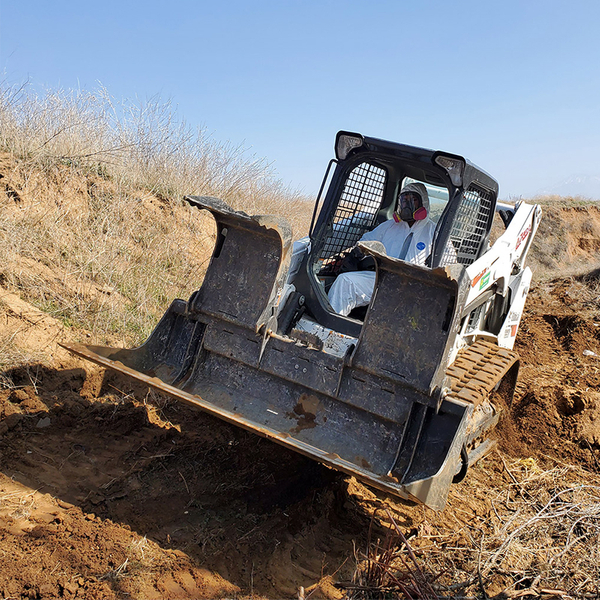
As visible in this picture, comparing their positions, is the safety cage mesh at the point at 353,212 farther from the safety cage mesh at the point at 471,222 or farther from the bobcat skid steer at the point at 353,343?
the safety cage mesh at the point at 471,222

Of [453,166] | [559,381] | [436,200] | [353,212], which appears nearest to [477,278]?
[453,166]

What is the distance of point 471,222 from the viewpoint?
4.67m

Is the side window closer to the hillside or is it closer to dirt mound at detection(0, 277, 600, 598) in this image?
the hillside

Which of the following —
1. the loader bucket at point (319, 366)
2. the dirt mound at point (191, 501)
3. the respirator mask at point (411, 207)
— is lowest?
the dirt mound at point (191, 501)

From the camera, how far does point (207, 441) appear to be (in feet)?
13.7

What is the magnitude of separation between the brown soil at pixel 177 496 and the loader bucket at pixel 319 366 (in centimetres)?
49

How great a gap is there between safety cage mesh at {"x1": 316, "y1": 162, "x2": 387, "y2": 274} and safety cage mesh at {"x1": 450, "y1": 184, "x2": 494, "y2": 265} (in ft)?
2.94

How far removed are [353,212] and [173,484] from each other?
8.92 ft

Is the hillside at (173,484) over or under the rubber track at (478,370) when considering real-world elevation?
under

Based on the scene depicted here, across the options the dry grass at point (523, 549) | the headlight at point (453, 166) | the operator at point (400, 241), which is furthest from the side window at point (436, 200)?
the dry grass at point (523, 549)

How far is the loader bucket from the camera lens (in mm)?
3207

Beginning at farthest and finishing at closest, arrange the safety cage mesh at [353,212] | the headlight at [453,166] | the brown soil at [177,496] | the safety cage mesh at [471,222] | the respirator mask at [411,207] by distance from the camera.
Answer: the safety cage mesh at [353,212] → the respirator mask at [411,207] → the safety cage mesh at [471,222] → the headlight at [453,166] → the brown soil at [177,496]

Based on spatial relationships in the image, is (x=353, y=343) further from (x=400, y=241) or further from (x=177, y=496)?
(x=177, y=496)

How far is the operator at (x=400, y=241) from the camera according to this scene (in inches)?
177
